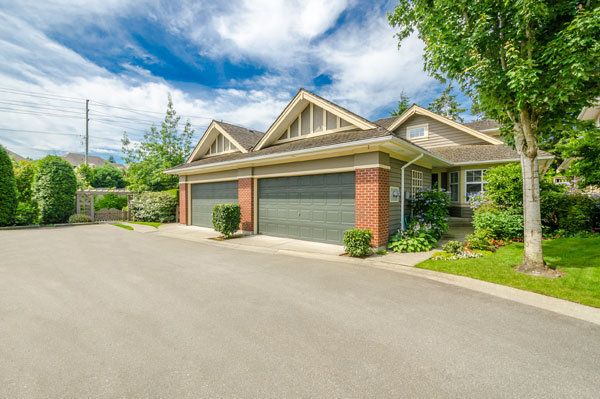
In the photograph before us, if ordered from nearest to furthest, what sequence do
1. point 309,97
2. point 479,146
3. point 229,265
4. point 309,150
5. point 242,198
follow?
1. point 229,265
2. point 309,150
3. point 309,97
4. point 242,198
5. point 479,146

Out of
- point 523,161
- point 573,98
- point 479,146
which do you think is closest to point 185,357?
point 523,161

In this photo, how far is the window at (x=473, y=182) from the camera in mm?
13422

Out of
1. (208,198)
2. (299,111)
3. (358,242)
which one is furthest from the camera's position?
(208,198)

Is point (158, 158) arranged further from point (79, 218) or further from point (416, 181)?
point (416, 181)

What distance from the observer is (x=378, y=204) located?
7773 mm

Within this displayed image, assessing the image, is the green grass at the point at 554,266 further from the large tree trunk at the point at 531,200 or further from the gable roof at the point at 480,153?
the gable roof at the point at 480,153

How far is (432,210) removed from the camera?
9.28 m

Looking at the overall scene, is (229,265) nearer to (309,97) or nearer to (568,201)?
(309,97)

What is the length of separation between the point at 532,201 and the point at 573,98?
7.80 feet

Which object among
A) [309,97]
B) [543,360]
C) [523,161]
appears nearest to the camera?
[543,360]

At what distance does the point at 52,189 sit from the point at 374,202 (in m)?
19.5

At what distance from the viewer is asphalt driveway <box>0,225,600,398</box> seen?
2.44 meters

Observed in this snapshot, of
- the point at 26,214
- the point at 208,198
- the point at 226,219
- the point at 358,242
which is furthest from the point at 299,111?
the point at 26,214

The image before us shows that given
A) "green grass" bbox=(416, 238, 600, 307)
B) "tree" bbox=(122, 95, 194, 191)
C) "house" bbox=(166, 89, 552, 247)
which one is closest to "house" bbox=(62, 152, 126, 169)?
"tree" bbox=(122, 95, 194, 191)
